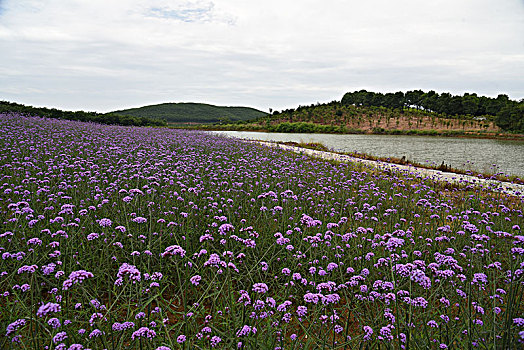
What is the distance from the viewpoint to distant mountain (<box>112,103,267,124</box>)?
10422 cm

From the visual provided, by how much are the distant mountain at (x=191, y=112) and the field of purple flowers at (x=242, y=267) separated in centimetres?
9342

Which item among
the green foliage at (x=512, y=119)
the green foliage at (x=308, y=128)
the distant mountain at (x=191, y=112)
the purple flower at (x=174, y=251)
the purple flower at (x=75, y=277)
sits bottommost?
the purple flower at (x=75, y=277)

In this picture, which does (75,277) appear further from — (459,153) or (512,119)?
(512,119)

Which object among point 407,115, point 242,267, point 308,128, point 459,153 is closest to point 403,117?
point 407,115

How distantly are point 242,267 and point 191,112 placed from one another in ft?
401

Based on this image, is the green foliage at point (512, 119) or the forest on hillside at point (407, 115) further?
the forest on hillside at point (407, 115)

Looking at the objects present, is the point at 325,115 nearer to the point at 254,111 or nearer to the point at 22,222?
the point at 22,222

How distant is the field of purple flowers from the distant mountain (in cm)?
9342

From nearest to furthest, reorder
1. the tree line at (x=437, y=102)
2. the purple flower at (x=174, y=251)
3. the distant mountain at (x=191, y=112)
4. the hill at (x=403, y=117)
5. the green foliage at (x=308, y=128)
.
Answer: the purple flower at (x=174, y=251) < the hill at (x=403, y=117) < the green foliage at (x=308, y=128) < the tree line at (x=437, y=102) < the distant mountain at (x=191, y=112)

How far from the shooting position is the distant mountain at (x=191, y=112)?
342 feet

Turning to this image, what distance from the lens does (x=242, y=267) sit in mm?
3449

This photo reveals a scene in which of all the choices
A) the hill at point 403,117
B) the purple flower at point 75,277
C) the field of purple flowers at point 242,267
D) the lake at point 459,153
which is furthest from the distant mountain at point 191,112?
the purple flower at point 75,277

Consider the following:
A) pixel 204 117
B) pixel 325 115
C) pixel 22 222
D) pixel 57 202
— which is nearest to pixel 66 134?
pixel 57 202

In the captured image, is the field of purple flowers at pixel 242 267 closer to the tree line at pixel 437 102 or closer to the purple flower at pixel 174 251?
the purple flower at pixel 174 251
